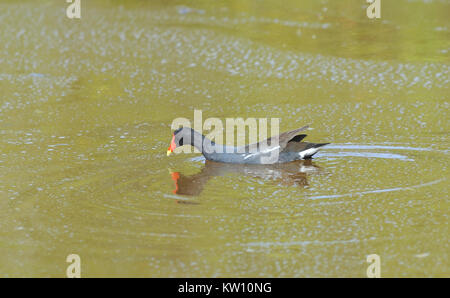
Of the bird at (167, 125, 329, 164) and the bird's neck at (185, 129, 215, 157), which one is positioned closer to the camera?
the bird at (167, 125, 329, 164)

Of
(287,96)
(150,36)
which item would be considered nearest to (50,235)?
(287,96)

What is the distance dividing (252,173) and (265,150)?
12.2 inches

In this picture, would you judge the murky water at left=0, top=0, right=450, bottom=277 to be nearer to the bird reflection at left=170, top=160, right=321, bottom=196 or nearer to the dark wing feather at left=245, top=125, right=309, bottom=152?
the bird reflection at left=170, top=160, right=321, bottom=196

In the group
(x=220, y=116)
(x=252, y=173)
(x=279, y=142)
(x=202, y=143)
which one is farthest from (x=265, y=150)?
(x=220, y=116)

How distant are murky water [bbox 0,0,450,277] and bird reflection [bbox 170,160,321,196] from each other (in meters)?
0.02

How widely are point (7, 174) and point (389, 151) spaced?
3107mm

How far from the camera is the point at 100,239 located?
4547 millimetres

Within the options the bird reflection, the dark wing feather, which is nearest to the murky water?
the bird reflection

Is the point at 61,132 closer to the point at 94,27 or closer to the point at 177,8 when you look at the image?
the point at 94,27

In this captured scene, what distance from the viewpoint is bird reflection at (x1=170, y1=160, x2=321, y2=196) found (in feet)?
18.0

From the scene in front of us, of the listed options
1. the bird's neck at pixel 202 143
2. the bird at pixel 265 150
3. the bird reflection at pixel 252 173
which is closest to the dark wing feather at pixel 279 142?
the bird at pixel 265 150

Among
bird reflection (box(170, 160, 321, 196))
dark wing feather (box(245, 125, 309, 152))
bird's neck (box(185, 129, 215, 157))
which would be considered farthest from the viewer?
bird's neck (box(185, 129, 215, 157))

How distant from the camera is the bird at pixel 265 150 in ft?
19.9

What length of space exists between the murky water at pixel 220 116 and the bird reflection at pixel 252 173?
0.08 ft
